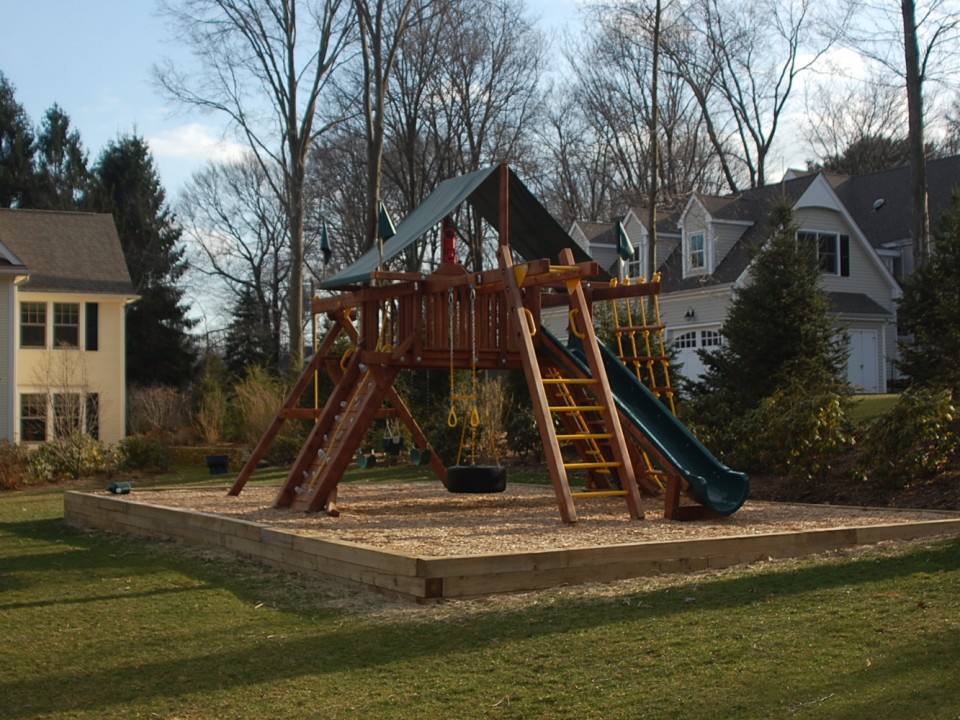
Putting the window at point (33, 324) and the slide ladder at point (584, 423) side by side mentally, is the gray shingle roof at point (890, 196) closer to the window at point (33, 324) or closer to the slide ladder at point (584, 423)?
the slide ladder at point (584, 423)

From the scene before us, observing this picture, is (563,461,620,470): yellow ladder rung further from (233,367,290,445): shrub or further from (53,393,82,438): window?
(53,393,82,438): window

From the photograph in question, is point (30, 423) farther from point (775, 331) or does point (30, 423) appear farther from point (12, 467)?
point (775, 331)

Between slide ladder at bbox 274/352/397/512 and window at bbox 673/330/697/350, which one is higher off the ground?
window at bbox 673/330/697/350

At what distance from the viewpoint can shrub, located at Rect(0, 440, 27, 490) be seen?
21.4 m

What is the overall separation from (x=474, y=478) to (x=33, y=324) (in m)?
23.3

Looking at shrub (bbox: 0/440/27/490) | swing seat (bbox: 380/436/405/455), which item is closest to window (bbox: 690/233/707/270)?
shrub (bbox: 0/440/27/490)

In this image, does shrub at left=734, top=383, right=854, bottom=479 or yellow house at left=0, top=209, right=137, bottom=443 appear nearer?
shrub at left=734, top=383, right=854, bottom=479

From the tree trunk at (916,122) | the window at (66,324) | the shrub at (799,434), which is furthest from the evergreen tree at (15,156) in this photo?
the shrub at (799,434)

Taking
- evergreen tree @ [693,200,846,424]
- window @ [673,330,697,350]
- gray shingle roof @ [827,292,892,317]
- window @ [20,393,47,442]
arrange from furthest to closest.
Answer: window @ [673,330,697,350] < gray shingle roof @ [827,292,892,317] < window @ [20,393,47,442] < evergreen tree @ [693,200,846,424]

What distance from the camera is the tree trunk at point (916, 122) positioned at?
71.6 ft

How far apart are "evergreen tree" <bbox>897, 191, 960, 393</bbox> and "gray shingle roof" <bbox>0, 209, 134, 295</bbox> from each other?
22361 millimetres

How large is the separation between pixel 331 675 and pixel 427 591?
1685 millimetres

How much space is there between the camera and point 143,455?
79.2 ft

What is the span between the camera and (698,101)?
126 ft
